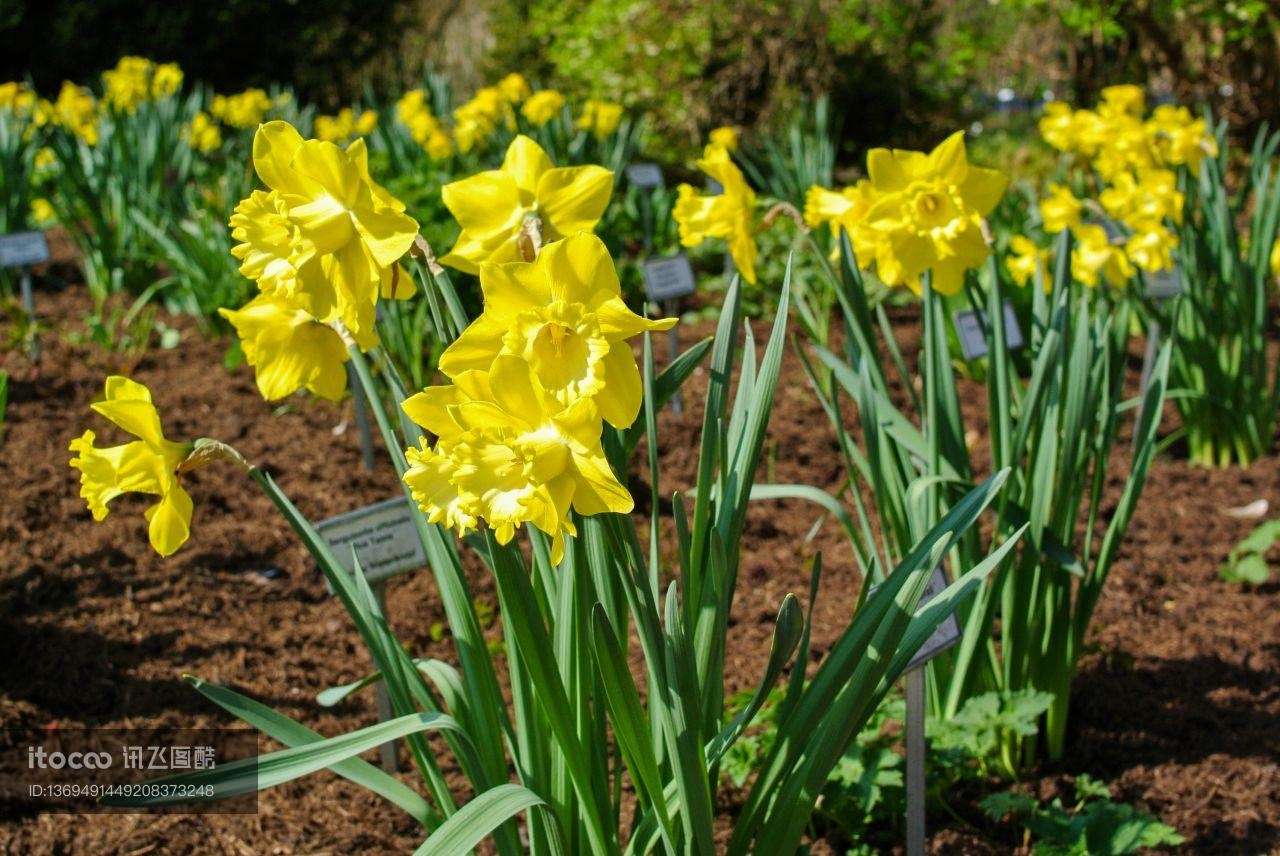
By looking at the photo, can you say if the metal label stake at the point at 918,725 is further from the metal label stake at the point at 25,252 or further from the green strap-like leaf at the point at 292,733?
the metal label stake at the point at 25,252

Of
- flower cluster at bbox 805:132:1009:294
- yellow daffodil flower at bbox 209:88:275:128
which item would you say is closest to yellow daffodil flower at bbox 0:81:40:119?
yellow daffodil flower at bbox 209:88:275:128

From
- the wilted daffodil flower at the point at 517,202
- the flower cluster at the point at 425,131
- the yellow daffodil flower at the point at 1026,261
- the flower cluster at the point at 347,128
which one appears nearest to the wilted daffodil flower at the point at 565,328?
the wilted daffodil flower at the point at 517,202

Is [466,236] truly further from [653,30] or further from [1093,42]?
[1093,42]

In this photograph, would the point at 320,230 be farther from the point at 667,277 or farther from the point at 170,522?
the point at 667,277

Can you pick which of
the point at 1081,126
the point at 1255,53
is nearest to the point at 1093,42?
the point at 1255,53

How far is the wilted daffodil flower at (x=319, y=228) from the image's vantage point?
1020 millimetres

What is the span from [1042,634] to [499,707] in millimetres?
908

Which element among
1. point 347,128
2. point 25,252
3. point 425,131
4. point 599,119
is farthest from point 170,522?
point 347,128

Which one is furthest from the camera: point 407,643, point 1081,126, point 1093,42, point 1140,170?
point 1093,42

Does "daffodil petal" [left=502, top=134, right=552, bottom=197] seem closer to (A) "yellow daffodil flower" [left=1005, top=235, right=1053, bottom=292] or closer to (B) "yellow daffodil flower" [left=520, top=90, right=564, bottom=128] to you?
(A) "yellow daffodil flower" [left=1005, top=235, right=1053, bottom=292]

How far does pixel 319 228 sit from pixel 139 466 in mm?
332

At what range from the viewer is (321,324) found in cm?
124

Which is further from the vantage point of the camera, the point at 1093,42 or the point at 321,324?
the point at 1093,42

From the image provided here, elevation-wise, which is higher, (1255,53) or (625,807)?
(1255,53)
